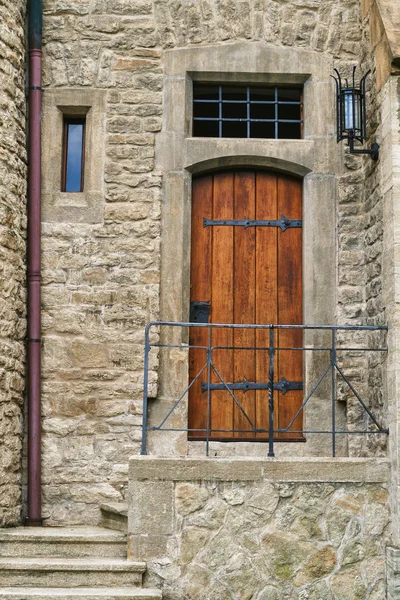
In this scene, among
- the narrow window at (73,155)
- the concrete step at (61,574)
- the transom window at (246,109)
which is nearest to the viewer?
the concrete step at (61,574)

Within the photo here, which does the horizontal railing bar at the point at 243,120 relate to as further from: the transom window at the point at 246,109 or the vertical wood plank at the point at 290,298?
the vertical wood plank at the point at 290,298

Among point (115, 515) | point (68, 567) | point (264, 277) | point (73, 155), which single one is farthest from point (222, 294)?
point (68, 567)

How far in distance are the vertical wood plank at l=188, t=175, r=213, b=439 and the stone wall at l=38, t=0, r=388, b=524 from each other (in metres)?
0.38

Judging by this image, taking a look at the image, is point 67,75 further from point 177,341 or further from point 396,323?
point 396,323

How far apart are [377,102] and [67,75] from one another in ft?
8.52

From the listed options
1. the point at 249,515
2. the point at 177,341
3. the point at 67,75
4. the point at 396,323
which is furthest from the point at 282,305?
the point at 67,75

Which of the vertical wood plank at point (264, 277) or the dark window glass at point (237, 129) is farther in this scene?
the dark window glass at point (237, 129)

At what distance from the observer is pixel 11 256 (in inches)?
271

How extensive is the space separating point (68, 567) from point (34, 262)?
2507mm

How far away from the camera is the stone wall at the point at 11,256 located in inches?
263

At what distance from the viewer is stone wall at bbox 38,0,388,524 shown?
7.16 metres

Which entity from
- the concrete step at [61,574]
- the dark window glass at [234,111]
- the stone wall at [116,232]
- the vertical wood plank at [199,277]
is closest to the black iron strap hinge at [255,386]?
the vertical wood plank at [199,277]

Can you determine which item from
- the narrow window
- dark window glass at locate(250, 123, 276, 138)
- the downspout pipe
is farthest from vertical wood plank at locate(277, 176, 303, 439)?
the downspout pipe

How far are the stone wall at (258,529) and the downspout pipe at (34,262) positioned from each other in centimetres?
140
